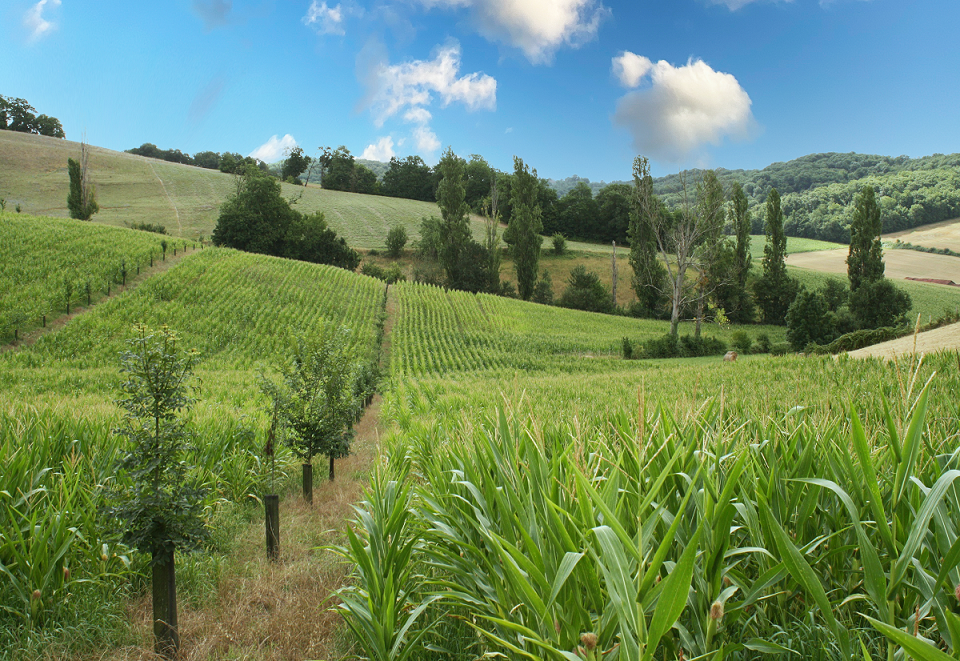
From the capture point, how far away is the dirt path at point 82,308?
22987mm

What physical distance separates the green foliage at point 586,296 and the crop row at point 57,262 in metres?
39.1

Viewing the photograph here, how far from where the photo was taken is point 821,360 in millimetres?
11641

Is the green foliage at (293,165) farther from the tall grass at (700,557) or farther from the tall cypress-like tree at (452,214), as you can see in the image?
the tall grass at (700,557)

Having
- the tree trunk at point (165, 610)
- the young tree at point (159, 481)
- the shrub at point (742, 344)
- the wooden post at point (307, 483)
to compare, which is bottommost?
the shrub at point (742, 344)

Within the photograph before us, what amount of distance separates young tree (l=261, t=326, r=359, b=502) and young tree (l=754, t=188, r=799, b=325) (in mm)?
51131

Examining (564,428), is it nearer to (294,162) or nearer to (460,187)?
(460,187)

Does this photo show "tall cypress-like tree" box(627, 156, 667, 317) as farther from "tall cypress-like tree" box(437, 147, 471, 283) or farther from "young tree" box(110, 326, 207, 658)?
"young tree" box(110, 326, 207, 658)

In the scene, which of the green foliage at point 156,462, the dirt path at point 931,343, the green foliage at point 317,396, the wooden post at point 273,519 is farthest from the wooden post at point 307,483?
the dirt path at point 931,343

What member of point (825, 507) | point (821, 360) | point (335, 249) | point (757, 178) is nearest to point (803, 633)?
point (825, 507)

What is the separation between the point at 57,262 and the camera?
3009 cm

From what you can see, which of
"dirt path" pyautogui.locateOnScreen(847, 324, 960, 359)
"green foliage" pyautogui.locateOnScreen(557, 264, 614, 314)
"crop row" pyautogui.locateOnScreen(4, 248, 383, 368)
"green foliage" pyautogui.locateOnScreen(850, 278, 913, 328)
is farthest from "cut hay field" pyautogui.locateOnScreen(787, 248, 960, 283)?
"crop row" pyautogui.locateOnScreen(4, 248, 383, 368)

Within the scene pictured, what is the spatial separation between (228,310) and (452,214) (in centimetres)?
2971

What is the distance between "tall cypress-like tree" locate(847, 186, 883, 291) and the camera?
41375 millimetres

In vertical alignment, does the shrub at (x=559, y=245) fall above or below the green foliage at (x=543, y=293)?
above
